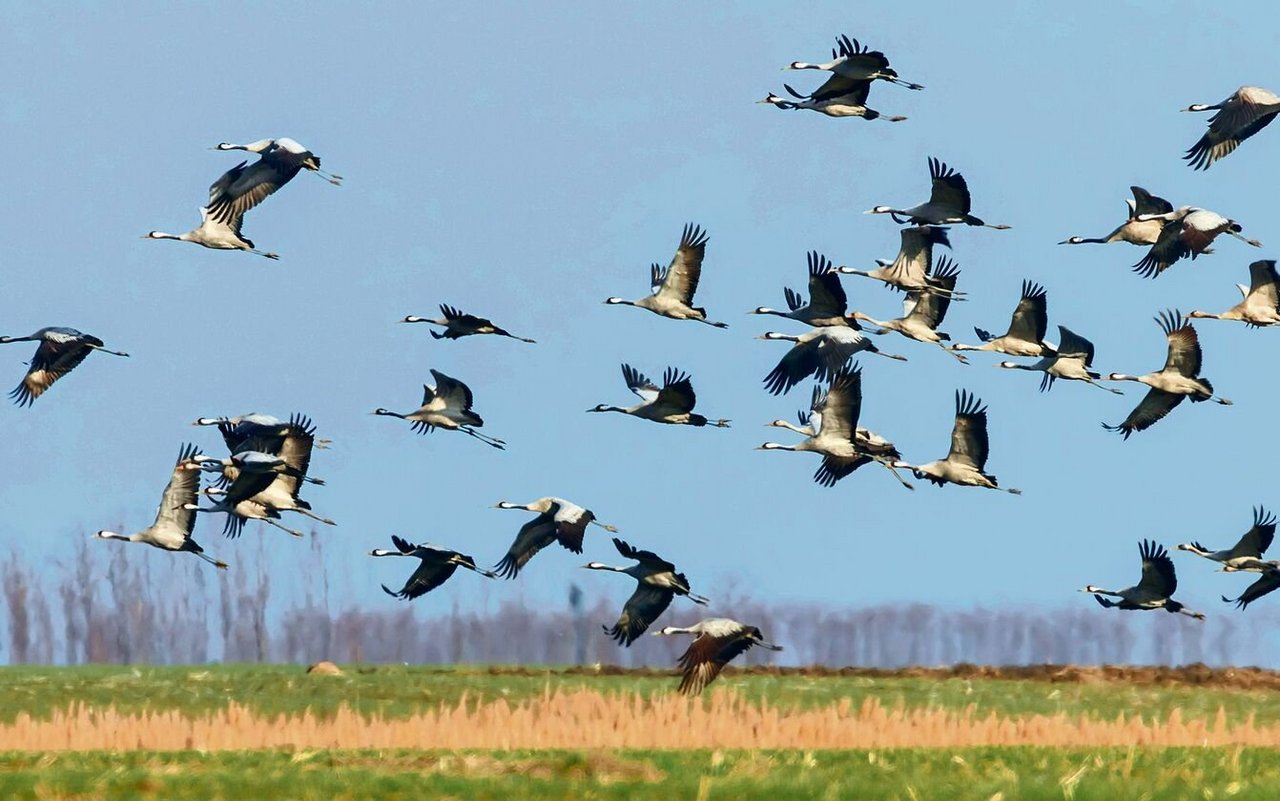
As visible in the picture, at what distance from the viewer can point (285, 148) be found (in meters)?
26.2

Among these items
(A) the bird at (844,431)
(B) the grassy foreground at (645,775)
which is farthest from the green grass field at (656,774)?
(A) the bird at (844,431)

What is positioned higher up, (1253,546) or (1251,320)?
(1251,320)

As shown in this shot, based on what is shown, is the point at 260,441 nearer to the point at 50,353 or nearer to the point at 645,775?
the point at 50,353

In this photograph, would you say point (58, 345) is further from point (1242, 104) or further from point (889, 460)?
point (1242, 104)

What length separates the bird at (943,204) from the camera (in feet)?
92.6

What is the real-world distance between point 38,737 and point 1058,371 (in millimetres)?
14084

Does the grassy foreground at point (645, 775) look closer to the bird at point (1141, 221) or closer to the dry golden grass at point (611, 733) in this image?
the dry golden grass at point (611, 733)

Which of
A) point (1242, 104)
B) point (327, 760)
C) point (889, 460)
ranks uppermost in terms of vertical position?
point (1242, 104)

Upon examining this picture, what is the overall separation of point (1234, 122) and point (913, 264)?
501 centimetres

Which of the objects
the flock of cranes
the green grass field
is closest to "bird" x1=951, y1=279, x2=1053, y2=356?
the flock of cranes

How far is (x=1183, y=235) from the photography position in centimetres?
2783

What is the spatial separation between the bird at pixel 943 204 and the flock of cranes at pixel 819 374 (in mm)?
21

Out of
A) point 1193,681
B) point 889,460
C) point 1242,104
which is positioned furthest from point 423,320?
point 1193,681

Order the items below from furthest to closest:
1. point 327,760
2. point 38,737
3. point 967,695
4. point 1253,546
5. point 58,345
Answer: point 967,695
point 1253,546
point 58,345
point 38,737
point 327,760
